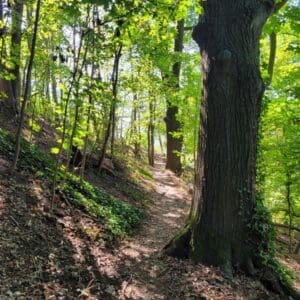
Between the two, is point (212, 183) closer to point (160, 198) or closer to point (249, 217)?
point (249, 217)

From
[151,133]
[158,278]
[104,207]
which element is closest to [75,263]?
[158,278]

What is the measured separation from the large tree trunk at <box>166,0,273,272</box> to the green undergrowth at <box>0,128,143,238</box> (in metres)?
1.66

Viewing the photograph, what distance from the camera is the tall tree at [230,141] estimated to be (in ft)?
14.9

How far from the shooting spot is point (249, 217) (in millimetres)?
4645

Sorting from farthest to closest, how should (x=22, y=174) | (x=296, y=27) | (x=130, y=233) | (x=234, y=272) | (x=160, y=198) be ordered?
(x=160, y=198)
(x=296, y=27)
(x=130, y=233)
(x=22, y=174)
(x=234, y=272)

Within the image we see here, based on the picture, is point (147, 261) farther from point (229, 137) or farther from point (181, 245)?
point (229, 137)

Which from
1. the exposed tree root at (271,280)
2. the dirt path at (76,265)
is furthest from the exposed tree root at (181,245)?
the dirt path at (76,265)

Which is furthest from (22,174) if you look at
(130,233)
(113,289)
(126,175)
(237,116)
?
(126,175)

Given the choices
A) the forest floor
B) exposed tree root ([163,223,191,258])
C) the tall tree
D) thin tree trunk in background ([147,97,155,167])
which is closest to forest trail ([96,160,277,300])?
the forest floor

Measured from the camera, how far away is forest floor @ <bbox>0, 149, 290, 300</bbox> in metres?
3.46

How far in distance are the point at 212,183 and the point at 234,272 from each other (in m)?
1.21

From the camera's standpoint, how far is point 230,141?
4586 millimetres

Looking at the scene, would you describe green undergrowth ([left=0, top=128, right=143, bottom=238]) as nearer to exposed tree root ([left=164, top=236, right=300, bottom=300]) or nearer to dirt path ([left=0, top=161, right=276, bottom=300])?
dirt path ([left=0, top=161, right=276, bottom=300])

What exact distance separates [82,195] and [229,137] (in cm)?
299
